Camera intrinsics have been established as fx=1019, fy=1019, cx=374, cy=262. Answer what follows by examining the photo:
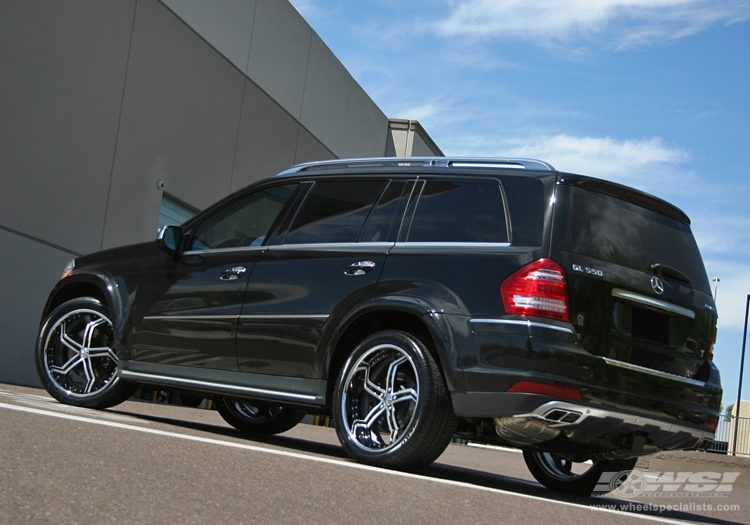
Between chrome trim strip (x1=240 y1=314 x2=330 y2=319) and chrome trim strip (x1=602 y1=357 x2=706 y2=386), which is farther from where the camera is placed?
chrome trim strip (x1=240 y1=314 x2=330 y2=319)

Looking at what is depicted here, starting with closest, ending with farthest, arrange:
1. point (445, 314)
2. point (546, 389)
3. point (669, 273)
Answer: point (546, 389)
point (445, 314)
point (669, 273)

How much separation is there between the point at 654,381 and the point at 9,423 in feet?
11.4

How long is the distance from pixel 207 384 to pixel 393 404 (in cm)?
153

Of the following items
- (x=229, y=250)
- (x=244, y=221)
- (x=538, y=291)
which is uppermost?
(x=244, y=221)

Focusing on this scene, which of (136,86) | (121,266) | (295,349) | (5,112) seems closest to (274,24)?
(136,86)

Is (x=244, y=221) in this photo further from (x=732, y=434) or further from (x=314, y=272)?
(x=732, y=434)

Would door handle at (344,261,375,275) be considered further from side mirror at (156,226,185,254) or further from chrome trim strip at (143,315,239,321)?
Result: side mirror at (156,226,185,254)

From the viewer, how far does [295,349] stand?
6.36 meters

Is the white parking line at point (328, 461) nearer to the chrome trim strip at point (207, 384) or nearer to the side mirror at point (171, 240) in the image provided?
the chrome trim strip at point (207, 384)

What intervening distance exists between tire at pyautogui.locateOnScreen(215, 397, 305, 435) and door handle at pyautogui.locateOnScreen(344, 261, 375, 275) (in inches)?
82.2

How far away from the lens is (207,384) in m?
6.81

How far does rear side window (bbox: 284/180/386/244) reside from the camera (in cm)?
662

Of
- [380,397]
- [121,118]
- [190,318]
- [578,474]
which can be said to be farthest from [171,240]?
[121,118]

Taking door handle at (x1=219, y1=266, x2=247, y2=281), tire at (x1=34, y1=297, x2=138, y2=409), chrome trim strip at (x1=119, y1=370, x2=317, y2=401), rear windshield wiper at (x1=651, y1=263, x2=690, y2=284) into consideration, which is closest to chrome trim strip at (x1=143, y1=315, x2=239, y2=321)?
door handle at (x1=219, y1=266, x2=247, y2=281)
